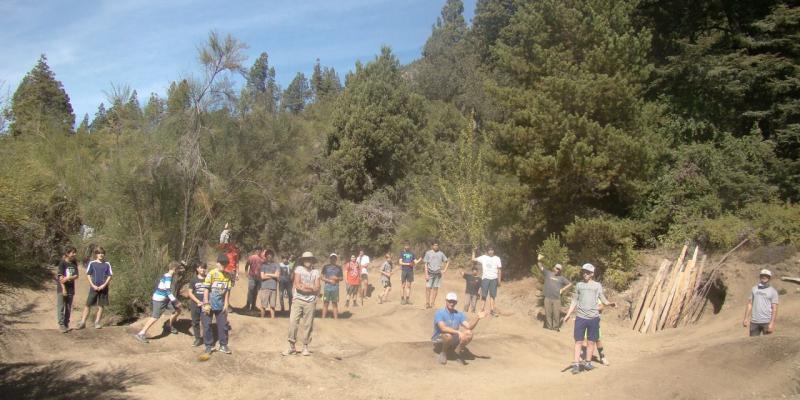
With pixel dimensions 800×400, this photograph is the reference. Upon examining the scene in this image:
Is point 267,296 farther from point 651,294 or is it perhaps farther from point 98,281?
point 651,294

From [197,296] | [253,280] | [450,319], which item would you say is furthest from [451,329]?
[253,280]

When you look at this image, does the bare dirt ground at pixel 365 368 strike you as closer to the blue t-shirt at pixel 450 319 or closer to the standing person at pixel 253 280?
the blue t-shirt at pixel 450 319

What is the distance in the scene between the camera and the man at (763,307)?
33.3 feet

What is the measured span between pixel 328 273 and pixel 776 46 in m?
17.0

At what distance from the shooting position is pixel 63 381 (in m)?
8.67

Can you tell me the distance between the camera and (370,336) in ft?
44.3

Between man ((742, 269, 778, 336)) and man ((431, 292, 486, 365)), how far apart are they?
4.69m

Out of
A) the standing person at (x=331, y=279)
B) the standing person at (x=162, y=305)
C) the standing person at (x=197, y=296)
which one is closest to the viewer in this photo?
the standing person at (x=197, y=296)

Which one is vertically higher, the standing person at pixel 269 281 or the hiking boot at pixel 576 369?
the standing person at pixel 269 281

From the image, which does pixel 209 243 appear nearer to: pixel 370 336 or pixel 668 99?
pixel 370 336

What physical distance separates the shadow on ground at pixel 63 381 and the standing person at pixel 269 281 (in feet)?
15.6

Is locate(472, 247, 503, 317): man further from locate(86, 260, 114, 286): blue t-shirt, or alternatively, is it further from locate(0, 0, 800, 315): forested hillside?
locate(86, 260, 114, 286): blue t-shirt

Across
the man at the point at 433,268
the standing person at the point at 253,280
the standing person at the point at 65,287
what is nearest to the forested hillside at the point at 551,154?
the standing person at the point at 65,287

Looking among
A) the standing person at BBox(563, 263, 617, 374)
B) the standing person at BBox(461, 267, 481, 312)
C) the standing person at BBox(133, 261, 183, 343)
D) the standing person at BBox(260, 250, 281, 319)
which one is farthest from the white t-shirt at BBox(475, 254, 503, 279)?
the standing person at BBox(133, 261, 183, 343)
